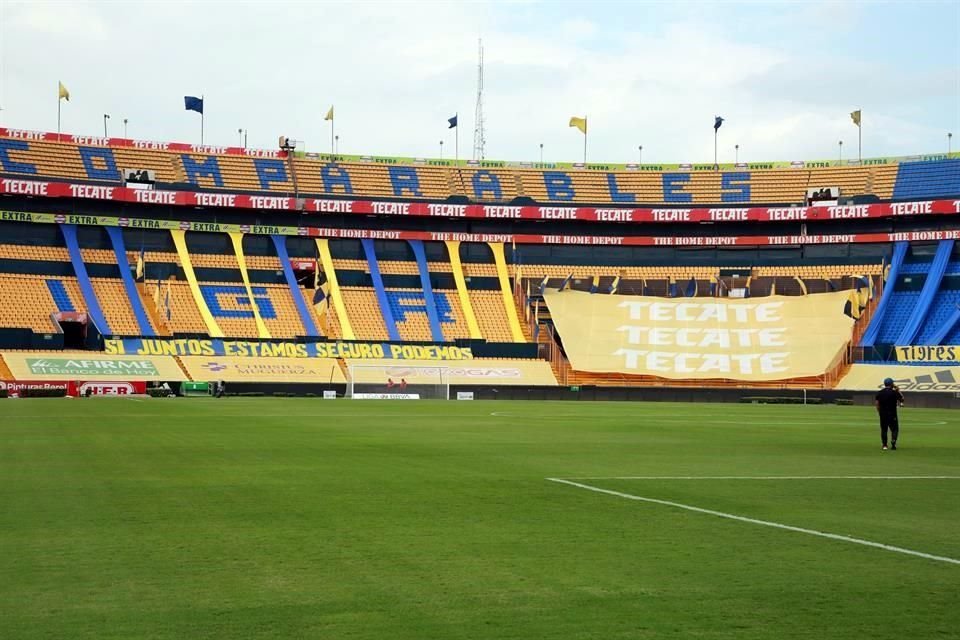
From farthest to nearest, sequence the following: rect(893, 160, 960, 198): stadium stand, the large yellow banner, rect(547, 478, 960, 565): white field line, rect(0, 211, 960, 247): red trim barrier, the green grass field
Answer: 1. rect(893, 160, 960, 198): stadium stand
2. rect(0, 211, 960, 247): red trim barrier
3. the large yellow banner
4. rect(547, 478, 960, 565): white field line
5. the green grass field

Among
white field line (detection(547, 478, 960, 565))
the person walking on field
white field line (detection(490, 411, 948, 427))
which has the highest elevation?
the person walking on field

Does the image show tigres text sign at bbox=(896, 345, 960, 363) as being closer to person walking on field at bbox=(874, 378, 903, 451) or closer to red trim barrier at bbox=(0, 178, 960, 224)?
red trim barrier at bbox=(0, 178, 960, 224)

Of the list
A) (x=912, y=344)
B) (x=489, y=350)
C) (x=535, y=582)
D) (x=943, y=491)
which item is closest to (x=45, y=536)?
(x=535, y=582)

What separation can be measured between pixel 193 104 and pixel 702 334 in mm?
49405

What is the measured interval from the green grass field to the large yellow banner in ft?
184

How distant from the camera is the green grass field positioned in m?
7.88

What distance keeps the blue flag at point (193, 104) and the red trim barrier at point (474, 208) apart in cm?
1246

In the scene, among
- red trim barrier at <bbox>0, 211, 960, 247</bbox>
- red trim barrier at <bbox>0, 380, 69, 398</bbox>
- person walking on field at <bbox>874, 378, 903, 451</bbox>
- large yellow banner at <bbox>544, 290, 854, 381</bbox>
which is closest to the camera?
person walking on field at <bbox>874, 378, 903, 451</bbox>

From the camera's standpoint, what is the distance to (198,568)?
982cm

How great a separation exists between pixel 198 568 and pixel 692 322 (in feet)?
256

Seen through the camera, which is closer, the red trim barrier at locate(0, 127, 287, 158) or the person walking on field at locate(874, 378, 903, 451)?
the person walking on field at locate(874, 378, 903, 451)

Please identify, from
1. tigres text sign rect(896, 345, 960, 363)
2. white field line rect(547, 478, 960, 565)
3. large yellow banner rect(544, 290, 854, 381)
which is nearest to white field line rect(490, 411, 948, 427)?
white field line rect(547, 478, 960, 565)

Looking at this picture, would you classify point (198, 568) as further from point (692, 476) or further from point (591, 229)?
point (591, 229)

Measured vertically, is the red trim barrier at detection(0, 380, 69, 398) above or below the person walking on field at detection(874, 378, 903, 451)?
below
